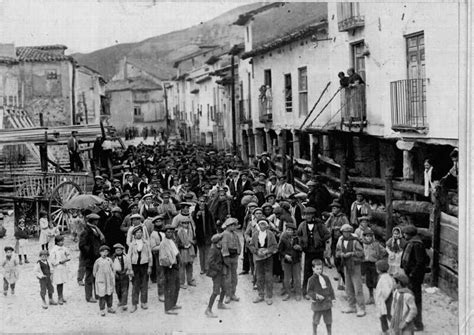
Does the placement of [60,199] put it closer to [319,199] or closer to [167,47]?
[319,199]

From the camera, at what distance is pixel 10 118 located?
21469 mm

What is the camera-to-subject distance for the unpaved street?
30.5 ft

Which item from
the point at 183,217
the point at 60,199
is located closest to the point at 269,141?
the point at 60,199

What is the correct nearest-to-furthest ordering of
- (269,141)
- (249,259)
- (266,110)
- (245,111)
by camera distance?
1. (249,259)
2. (266,110)
3. (269,141)
4. (245,111)

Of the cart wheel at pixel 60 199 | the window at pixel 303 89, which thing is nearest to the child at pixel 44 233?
the cart wheel at pixel 60 199

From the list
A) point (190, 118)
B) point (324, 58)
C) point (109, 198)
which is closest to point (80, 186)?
point (109, 198)

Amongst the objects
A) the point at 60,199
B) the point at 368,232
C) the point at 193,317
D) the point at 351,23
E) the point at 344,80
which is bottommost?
the point at 193,317

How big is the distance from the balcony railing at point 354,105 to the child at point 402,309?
676 cm

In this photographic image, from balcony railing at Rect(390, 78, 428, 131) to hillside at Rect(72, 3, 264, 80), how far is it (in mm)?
36561

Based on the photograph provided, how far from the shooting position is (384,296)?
8.80 metres

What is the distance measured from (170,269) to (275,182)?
558 centimetres

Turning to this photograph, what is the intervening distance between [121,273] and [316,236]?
11.1 feet

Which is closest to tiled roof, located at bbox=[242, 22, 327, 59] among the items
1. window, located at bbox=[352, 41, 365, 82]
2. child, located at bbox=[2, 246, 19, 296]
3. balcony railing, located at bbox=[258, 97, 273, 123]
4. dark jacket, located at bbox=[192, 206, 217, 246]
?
balcony railing, located at bbox=[258, 97, 273, 123]

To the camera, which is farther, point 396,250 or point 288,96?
point 288,96
